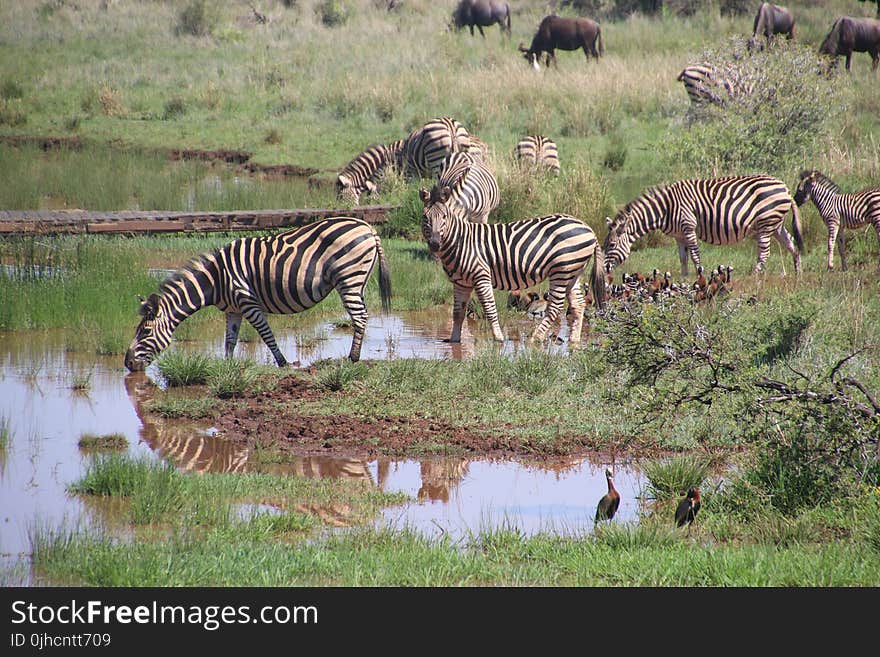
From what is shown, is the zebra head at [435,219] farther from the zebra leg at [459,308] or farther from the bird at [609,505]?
the bird at [609,505]

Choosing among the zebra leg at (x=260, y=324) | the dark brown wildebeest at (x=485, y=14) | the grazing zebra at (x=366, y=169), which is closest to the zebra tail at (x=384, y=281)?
the zebra leg at (x=260, y=324)

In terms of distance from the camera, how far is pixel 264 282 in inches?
439

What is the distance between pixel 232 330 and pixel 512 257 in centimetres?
299

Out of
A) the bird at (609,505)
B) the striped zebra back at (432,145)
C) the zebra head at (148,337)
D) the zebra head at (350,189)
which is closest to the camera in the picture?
the bird at (609,505)

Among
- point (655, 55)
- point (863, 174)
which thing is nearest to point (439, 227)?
point (863, 174)

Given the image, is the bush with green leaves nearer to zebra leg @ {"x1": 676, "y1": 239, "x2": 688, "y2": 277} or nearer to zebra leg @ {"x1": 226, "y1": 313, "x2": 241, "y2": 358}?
zebra leg @ {"x1": 676, "y1": 239, "x2": 688, "y2": 277}

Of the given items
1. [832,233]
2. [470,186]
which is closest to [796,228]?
[832,233]

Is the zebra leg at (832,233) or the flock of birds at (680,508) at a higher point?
the zebra leg at (832,233)

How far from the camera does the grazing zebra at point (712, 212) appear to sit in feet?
48.9

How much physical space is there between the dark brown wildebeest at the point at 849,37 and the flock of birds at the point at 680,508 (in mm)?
25688

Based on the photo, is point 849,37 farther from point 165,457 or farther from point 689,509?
point 689,509

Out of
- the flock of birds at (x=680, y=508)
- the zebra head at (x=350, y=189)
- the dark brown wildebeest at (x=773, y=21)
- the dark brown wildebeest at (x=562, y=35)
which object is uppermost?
the dark brown wildebeest at (x=773, y=21)
